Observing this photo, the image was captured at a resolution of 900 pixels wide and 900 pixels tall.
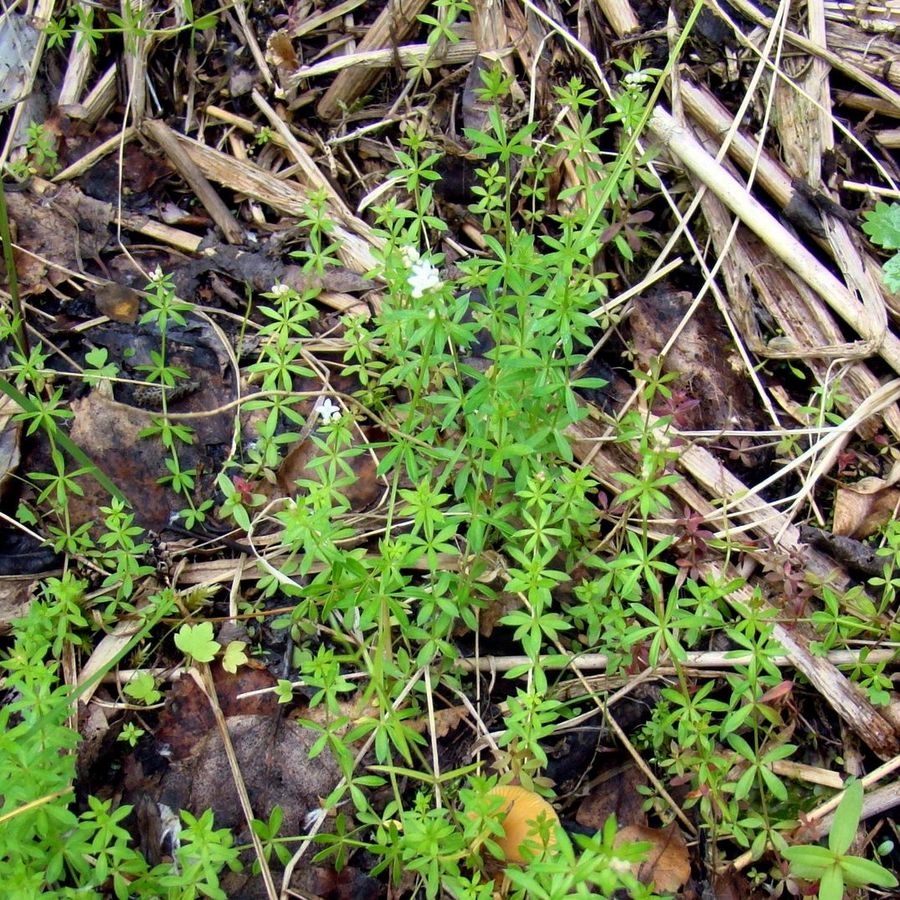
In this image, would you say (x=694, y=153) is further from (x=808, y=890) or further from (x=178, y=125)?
Result: (x=808, y=890)

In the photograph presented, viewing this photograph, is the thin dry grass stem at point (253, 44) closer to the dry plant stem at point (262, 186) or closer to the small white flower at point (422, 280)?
the dry plant stem at point (262, 186)

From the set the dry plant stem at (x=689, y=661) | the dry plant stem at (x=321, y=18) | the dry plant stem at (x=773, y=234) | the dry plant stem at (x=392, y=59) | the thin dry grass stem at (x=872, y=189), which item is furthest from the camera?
the dry plant stem at (x=321, y=18)

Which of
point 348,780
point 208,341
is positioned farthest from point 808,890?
point 208,341

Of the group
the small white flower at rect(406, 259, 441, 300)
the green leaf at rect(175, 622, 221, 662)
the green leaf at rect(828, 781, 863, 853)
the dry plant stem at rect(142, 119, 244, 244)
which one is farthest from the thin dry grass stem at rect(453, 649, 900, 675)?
the dry plant stem at rect(142, 119, 244, 244)

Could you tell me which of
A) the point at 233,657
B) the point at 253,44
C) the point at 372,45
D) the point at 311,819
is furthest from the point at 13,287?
the point at 311,819

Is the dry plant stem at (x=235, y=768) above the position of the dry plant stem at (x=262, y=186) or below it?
below

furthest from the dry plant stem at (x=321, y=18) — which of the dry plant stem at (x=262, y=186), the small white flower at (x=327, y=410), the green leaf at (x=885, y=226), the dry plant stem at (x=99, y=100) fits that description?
the green leaf at (x=885, y=226)

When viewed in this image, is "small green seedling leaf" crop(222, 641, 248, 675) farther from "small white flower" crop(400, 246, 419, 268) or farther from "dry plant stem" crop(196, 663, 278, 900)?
"small white flower" crop(400, 246, 419, 268)
